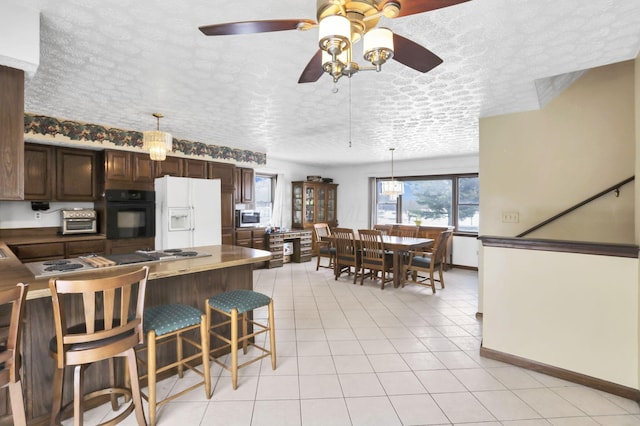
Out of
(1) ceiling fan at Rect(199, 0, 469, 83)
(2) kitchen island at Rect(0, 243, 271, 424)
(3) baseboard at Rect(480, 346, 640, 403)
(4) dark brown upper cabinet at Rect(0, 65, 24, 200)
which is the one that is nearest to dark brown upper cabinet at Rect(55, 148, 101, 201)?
(2) kitchen island at Rect(0, 243, 271, 424)

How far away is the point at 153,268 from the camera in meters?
2.05

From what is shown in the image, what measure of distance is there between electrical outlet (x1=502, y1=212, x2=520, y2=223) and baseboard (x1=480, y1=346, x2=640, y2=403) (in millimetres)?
1526

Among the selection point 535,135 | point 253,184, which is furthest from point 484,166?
point 253,184

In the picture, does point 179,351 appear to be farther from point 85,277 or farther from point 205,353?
point 85,277

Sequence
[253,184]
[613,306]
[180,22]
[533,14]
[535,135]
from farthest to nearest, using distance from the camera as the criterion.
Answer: [253,184], [535,135], [613,306], [180,22], [533,14]

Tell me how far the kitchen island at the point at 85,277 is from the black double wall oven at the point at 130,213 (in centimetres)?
141

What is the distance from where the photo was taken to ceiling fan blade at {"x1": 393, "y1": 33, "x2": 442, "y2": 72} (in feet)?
4.86

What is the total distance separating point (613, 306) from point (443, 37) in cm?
217

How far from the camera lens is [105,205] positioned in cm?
406

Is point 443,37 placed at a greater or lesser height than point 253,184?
greater

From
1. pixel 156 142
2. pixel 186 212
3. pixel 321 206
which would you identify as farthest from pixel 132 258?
pixel 321 206

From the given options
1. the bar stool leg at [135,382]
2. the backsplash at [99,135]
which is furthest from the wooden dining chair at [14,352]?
the backsplash at [99,135]

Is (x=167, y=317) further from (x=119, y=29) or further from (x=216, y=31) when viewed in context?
(x=119, y=29)

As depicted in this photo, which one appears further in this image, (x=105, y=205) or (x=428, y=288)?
(x=428, y=288)
